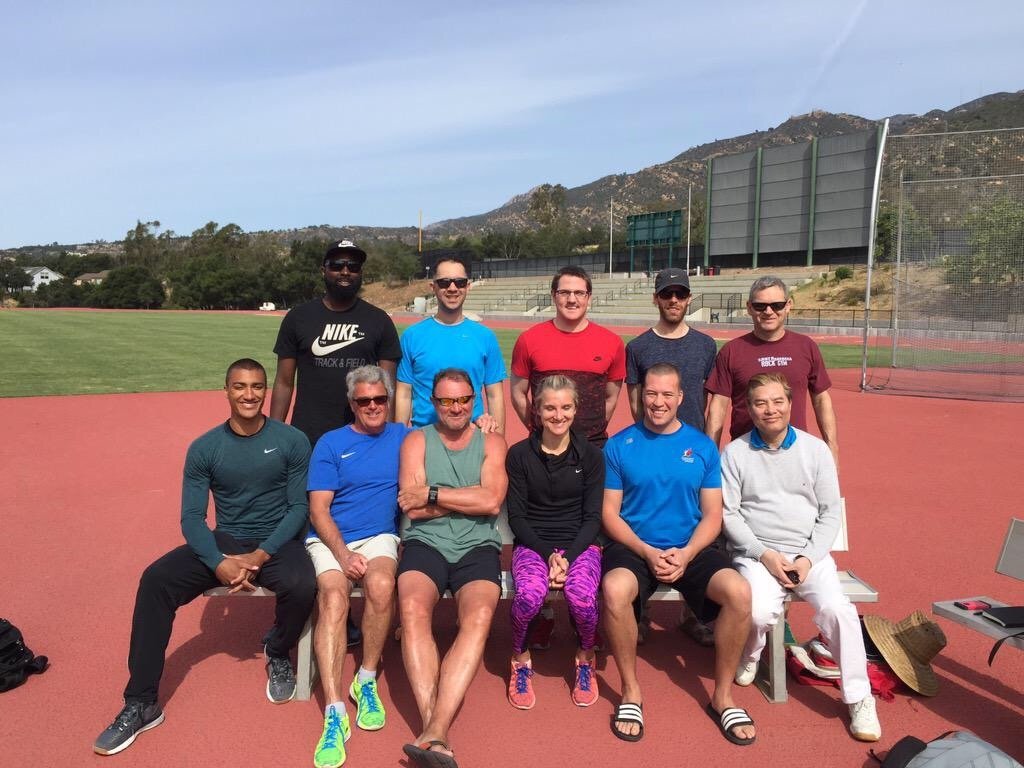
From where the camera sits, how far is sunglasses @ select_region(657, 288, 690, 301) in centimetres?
458

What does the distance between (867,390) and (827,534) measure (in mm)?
12403

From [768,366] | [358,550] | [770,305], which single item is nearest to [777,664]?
[768,366]

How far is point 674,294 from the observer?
4.60 meters

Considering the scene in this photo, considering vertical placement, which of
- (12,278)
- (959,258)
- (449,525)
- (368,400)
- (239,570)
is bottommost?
(239,570)

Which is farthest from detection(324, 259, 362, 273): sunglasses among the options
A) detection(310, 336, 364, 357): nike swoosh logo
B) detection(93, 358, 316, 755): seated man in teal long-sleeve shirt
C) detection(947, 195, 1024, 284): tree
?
detection(947, 195, 1024, 284): tree

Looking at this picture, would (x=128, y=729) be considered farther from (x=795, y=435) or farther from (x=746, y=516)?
(x=795, y=435)

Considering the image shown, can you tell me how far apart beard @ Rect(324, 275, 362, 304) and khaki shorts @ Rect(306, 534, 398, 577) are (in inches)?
56.5

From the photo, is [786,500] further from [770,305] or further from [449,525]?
[449,525]

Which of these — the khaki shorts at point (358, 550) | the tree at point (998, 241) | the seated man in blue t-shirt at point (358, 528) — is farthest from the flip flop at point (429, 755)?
the tree at point (998, 241)

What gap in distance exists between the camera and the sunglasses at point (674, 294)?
458cm

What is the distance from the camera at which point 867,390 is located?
49.7 feet

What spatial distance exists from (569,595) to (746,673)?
41.2 inches

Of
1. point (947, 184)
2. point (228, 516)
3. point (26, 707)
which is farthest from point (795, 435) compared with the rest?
point (947, 184)

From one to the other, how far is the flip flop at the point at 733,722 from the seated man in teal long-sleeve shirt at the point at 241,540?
2027mm
